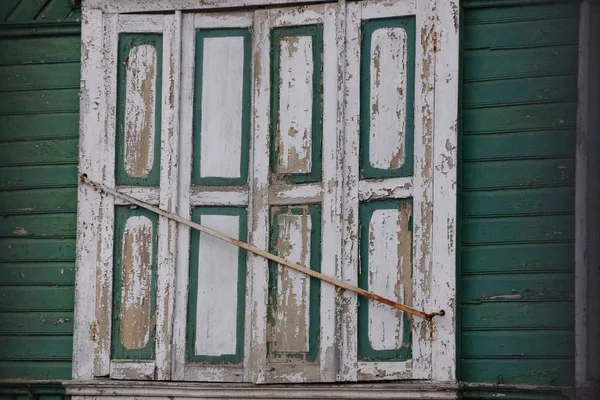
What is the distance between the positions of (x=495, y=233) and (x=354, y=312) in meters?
0.68

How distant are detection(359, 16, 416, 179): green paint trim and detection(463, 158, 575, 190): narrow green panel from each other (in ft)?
0.86

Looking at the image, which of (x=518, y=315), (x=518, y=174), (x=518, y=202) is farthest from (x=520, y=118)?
(x=518, y=315)

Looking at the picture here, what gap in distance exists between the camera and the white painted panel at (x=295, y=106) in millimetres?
5715

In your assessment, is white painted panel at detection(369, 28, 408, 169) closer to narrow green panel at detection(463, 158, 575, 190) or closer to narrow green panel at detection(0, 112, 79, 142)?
narrow green panel at detection(463, 158, 575, 190)

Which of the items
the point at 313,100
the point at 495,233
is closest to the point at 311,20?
the point at 313,100

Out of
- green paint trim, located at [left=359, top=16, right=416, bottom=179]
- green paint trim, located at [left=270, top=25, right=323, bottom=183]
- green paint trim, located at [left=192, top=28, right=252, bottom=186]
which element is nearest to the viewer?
green paint trim, located at [left=359, top=16, right=416, bottom=179]

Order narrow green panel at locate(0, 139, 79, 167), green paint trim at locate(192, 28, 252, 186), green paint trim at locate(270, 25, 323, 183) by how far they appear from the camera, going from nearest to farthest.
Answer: green paint trim at locate(270, 25, 323, 183) < green paint trim at locate(192, 28, 252, 186) < narrow green panel at locate(0, 139, 79, 167)

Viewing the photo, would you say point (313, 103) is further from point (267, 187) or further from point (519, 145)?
point (519, 145)

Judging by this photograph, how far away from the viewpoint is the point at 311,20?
5.74 m

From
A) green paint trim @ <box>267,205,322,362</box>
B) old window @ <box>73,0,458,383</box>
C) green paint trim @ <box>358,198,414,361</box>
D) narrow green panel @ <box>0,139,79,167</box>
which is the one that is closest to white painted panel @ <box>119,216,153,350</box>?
old window @ <box>73,0,458,383</box>

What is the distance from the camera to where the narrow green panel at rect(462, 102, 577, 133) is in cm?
542

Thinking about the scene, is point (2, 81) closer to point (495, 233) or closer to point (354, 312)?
point (354, 312)

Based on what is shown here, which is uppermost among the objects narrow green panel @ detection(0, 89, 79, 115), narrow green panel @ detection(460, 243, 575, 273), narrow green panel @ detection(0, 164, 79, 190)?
narrow green panel @ detection(0, 89, 79, 115)

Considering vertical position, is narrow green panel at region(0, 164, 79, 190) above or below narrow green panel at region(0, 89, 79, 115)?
below
